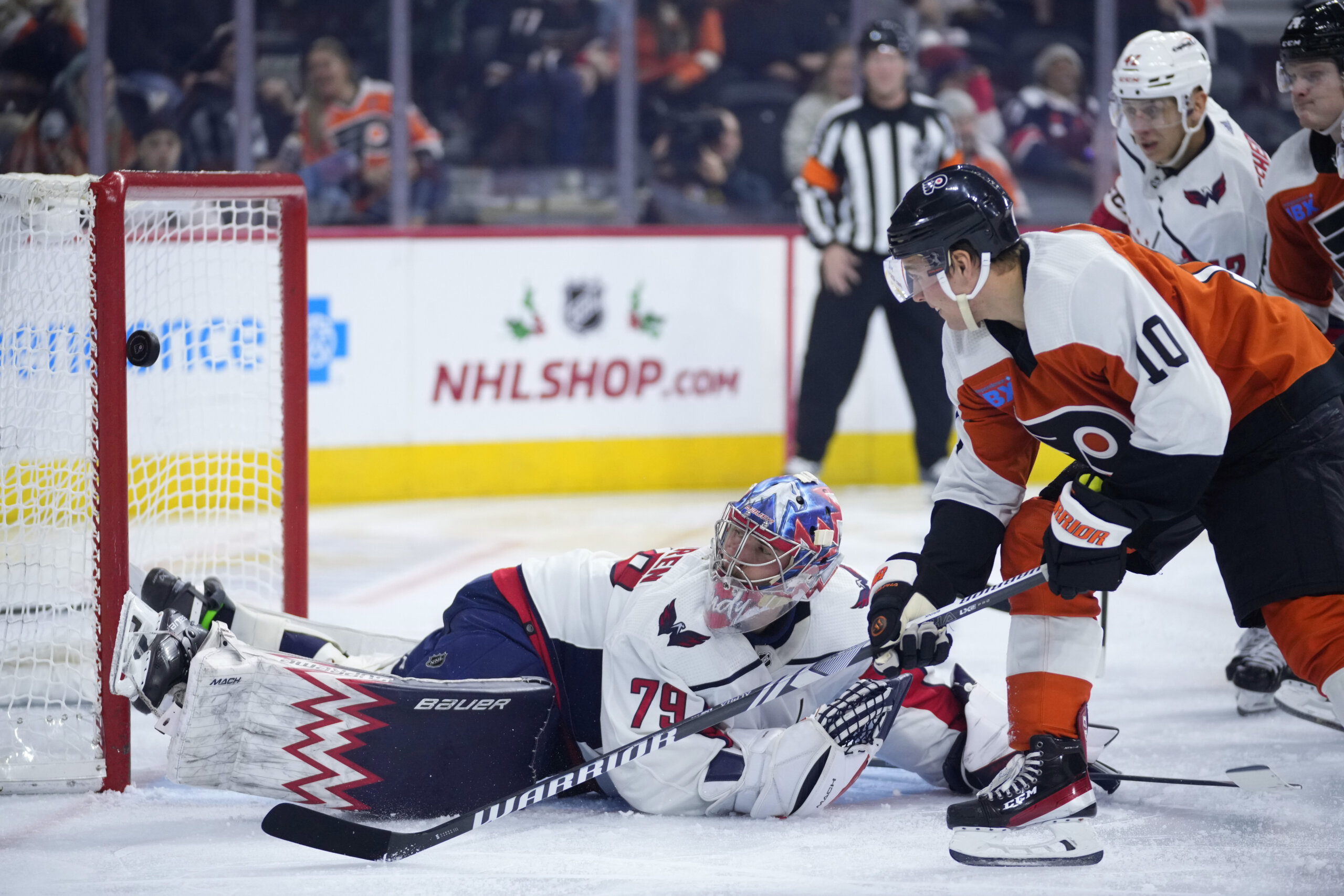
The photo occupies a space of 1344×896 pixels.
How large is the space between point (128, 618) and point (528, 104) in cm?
367

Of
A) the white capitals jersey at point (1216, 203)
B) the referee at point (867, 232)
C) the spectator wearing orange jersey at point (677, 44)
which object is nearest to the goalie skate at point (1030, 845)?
the white capitals jersey at point (1216, 203)

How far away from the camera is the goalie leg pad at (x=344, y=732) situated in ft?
7.68

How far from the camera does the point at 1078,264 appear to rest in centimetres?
213

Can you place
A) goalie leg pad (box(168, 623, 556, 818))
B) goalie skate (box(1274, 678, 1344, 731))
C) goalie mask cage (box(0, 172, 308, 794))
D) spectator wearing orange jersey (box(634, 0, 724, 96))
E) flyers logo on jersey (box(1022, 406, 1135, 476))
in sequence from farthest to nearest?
spectator wearing orange jersey (box(634, 0, 724, 96))
goalie skate (box(1274, 678, 1344, 731))
goalie mask cage (box(0, 172, 308, 794))
goalie leg pad (box(168, 623, 556, 818))
flyers logo on jersey (box(1022, 406, 1135, 476))

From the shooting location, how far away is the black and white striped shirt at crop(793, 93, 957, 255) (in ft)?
17.8

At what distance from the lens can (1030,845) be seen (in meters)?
2.29

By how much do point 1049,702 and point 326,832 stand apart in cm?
109

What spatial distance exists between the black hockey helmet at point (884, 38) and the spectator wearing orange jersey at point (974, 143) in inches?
30.0

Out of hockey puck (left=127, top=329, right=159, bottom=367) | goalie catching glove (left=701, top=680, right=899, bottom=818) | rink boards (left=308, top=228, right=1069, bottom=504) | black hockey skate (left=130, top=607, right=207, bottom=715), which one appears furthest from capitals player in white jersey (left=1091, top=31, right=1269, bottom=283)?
rink boards (left=308, top=228, right=1069, bottom=504)

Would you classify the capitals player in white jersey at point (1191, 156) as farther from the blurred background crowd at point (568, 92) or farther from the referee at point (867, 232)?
the blurred background crowd at point (568, 92)

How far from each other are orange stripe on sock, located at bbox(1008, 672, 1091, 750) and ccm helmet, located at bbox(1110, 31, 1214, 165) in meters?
1.29

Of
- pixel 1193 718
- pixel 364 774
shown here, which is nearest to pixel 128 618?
pixel 364 774

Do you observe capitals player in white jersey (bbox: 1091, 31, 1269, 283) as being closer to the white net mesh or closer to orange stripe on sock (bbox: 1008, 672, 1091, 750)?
orange stripe on sock (bbox: 1008, 672, 1091, 750)

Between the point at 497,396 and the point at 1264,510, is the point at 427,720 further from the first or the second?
the point at 497,396
